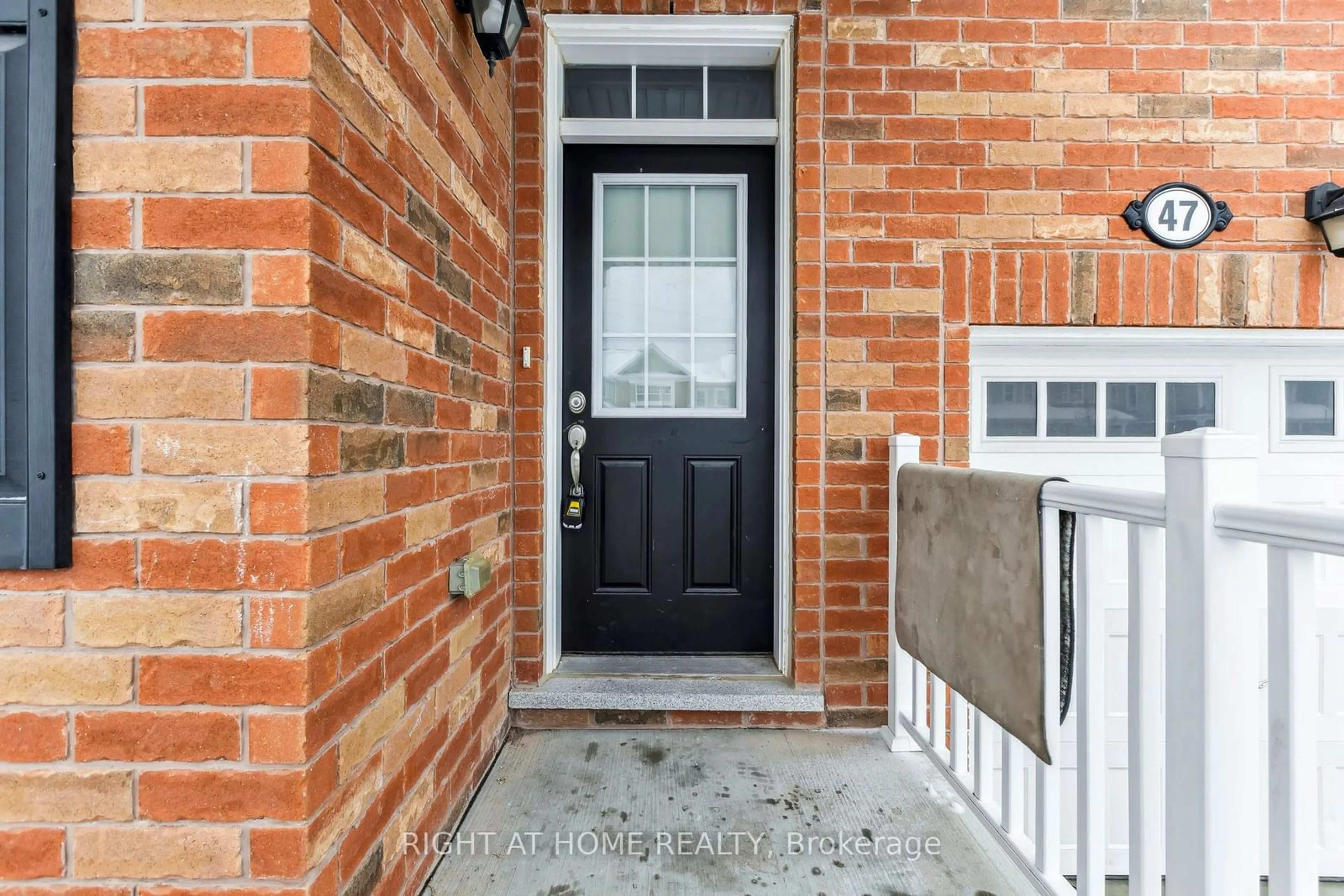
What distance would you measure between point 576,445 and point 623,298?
584 mm

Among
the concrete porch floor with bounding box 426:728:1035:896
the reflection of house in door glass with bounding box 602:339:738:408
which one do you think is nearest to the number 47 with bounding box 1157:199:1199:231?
the reflection of house in door glass with bounding box 602:339:738:408

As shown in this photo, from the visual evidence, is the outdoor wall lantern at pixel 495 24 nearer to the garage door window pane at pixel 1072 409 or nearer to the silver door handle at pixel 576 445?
the silver door handle at pixel 576 445

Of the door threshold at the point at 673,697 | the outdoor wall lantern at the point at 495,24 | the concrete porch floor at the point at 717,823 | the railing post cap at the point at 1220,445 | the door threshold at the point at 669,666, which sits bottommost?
the concrete porch floor at the point at 717,823

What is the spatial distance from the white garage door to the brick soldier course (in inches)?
7.5

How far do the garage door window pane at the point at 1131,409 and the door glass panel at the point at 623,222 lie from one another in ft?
5.96

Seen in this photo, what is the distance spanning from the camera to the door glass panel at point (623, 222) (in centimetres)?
231

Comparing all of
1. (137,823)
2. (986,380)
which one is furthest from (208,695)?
(986,380)

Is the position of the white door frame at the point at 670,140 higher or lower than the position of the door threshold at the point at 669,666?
higher

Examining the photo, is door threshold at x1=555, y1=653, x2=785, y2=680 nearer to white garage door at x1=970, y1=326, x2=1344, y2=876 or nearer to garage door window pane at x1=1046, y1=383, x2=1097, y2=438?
white garage door at x1=970, y1=326, x2=1344, y2=876

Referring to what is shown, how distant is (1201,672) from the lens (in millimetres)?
889

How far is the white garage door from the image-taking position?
86.0 inches

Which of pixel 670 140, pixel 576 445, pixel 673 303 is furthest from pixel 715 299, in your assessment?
pixel 576 445

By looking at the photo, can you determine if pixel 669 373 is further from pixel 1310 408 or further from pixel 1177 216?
pixel 1310 408

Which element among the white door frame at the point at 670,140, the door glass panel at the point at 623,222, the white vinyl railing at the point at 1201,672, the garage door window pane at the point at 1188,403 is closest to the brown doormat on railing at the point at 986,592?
the white vinyl railing at the point at 1201,672
